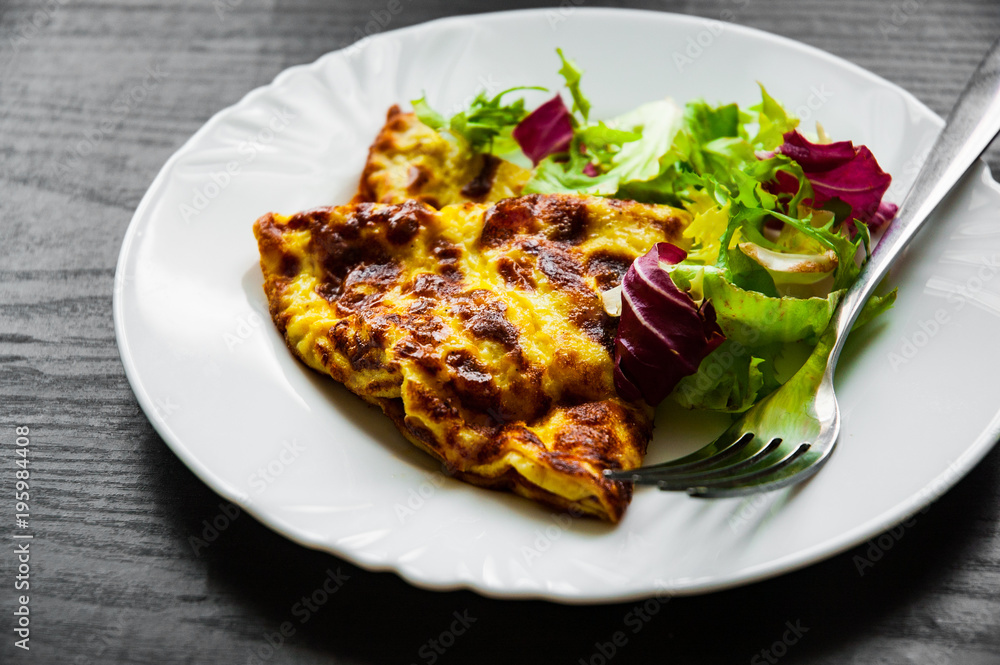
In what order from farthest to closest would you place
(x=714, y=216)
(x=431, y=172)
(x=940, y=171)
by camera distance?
(x=431, y=172), (x=940, y=171), (x=714, y=216)

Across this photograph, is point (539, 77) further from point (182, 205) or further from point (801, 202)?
point (182, 205)

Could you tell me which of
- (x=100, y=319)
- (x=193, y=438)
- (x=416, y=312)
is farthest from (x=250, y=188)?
(x=193, y=438)

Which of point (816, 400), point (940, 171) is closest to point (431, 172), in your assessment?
point (816, 400)

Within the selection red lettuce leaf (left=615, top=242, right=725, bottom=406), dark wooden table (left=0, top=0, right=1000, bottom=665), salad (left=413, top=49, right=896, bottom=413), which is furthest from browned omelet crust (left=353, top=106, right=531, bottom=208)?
dark wooden table (left=0, top=0, right=1000, bottom=665)

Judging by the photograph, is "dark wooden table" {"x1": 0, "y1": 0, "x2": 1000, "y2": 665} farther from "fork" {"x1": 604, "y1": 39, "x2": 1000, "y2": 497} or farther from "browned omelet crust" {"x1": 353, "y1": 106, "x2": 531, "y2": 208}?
"browned omelet crust" {"x1": 353, "y1": 106, "x2": 531, "y2": 208}

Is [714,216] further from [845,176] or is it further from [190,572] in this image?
[190,572]

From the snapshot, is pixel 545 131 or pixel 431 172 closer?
pixel 431 172

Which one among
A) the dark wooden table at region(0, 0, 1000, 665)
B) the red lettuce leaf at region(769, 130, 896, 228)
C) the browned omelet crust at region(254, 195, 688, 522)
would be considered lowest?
the dark wooden table at region(0, 0, 1000, 665)
